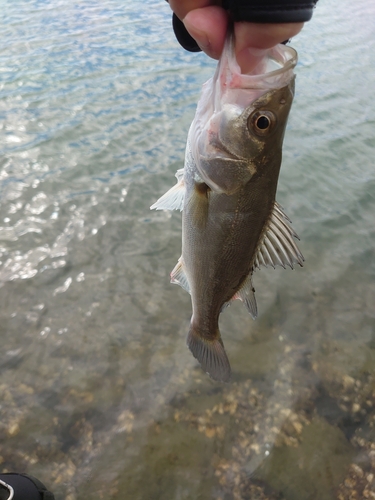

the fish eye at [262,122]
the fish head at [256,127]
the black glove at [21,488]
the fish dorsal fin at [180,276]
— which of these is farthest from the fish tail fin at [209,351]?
the black glove at [21,488]

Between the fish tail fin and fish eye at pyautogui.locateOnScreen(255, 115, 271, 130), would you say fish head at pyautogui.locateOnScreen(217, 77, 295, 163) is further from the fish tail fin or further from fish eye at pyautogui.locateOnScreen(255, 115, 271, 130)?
the fish tail fin

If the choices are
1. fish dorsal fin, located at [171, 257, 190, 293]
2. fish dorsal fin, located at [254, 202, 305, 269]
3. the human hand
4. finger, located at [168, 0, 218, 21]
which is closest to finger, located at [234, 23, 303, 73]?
the human hand

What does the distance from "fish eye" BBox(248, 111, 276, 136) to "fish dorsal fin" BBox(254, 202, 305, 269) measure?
406mm

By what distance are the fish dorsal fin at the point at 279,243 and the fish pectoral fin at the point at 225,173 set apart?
0.84 feet

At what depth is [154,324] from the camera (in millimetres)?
3998

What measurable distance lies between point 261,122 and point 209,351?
4.31 ft

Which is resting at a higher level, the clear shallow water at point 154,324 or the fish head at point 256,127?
the fish head at point 256,127

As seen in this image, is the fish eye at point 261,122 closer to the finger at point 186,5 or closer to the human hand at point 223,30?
the human hand at point 223,30

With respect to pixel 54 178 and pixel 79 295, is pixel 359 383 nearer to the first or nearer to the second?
pixel 79 295

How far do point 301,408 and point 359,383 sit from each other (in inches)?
24.0

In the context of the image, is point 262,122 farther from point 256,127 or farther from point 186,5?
point 186,5

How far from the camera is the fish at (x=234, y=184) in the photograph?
1.53 meters

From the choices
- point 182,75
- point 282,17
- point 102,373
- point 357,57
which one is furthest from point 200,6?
point 357,57

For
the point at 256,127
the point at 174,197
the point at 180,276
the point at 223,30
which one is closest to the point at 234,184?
the point at 256,127
